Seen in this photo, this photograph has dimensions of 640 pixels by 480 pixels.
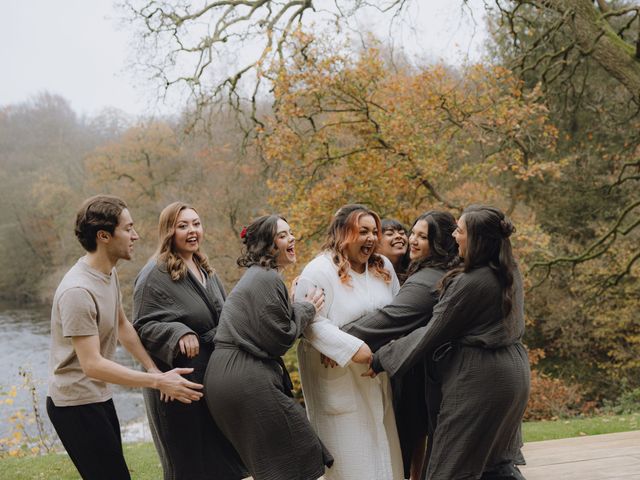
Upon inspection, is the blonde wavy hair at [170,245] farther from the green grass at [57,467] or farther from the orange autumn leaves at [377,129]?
the orange autumn leaves at [377,129]

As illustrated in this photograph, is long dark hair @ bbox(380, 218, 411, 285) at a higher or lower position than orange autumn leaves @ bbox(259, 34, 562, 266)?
lower

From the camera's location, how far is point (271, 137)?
10086mm

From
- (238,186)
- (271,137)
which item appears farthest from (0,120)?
(271,137)

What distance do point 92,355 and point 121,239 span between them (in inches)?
20.4

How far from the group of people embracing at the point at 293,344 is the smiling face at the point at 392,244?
0.47 metres

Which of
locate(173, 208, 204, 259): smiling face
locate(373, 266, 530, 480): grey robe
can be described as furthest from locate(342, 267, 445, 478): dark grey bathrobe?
locate(173, 208, 204, 259): smiling face

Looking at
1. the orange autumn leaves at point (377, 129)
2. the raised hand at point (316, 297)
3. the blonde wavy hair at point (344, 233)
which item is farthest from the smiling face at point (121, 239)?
the orange autumn leaves at point (377, 129)

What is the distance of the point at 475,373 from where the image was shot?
3188 mm

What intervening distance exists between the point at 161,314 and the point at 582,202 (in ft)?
43.8

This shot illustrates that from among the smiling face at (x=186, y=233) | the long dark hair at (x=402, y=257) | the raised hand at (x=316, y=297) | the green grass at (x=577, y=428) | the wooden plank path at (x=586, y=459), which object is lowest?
the green grass at (x=577, y=428)

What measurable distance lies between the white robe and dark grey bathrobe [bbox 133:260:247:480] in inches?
22.7

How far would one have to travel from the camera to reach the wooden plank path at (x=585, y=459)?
4.13 meters

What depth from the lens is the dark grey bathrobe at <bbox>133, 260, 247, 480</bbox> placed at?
10.8 feet

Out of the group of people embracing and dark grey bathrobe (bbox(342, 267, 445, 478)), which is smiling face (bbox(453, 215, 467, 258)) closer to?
the group of people embracing
